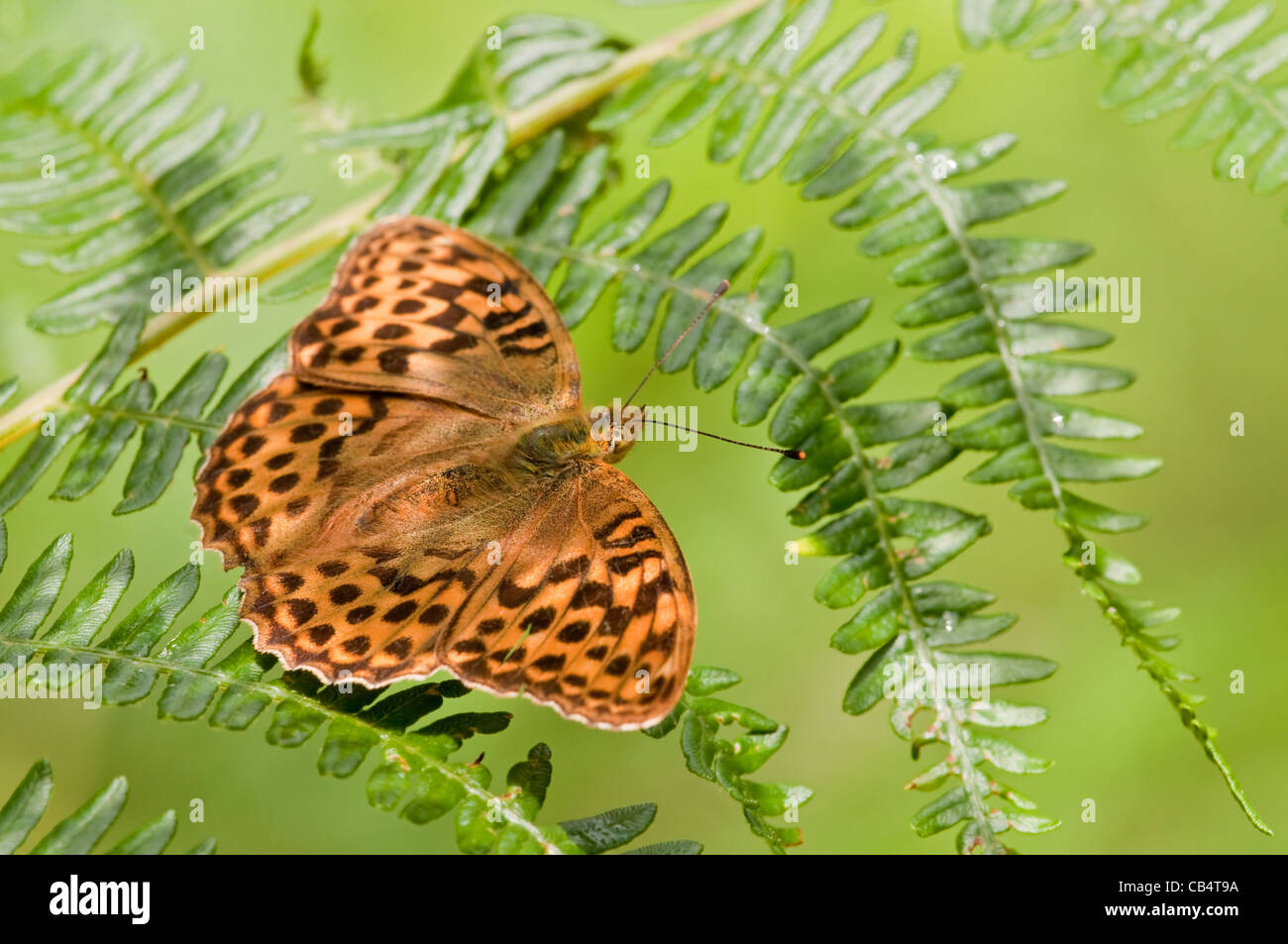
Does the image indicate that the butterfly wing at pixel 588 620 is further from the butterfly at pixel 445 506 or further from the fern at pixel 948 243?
the fern at pixel 948 243

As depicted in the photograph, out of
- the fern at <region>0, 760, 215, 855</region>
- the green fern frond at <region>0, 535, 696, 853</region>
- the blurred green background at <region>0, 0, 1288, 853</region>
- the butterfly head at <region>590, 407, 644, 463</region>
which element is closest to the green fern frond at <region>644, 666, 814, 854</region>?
the green fern frond at <region>0, 535, 696, 853</region>

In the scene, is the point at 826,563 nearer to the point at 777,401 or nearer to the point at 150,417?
the point at 777,401

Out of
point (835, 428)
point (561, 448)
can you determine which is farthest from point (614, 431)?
point (835, 428)

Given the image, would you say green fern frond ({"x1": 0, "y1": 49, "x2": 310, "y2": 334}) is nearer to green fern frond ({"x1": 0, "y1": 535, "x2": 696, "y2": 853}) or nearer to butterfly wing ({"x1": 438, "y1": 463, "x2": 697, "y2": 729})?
green fern frond ({"x1": 0, "y1": 535, "x2": 696, "y2": 853})

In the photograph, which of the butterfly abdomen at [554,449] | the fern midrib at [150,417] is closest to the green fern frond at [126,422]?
the fern midrib at [150,417]

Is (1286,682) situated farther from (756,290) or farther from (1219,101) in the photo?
(756,290)
